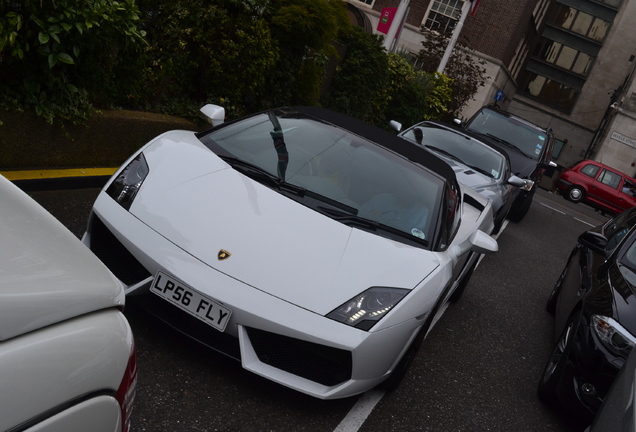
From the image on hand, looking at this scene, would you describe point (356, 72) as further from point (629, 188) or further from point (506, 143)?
point (629, 188)

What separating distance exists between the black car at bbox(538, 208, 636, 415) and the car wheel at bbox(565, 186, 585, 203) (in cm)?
2014

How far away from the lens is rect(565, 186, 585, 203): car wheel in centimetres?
2514

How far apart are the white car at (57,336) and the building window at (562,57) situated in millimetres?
56690

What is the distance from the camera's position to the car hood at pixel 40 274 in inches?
61.2

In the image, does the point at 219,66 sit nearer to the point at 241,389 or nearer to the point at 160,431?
the point at 241,389

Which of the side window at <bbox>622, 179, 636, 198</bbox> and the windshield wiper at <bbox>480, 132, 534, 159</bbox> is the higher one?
the windshield wiper at <bbox>480, 132, 534, 159</bbox>

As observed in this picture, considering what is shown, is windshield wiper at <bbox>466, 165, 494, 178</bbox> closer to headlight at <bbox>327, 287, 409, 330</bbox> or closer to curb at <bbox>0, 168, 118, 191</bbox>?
curb at <bbox>0, 168, 118, 191</bbox>

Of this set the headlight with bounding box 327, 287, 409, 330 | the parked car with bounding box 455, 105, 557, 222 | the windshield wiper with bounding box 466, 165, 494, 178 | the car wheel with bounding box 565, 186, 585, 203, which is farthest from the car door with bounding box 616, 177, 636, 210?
the headlight with bounding box 327, 287, 409, 330

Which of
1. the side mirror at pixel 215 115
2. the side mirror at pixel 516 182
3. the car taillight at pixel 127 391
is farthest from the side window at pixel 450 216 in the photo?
the side mirror at pixel 516 182

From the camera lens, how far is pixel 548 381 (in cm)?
513

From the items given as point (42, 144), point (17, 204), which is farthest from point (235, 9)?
point (17, 204)

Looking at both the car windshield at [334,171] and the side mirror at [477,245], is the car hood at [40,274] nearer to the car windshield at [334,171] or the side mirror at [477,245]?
the car windshield at [334,171]

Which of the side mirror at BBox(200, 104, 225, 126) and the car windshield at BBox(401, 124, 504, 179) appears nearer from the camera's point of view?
the side mirror at BBox(200, 104, 225, 126)

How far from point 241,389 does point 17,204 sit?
2.09 metres
